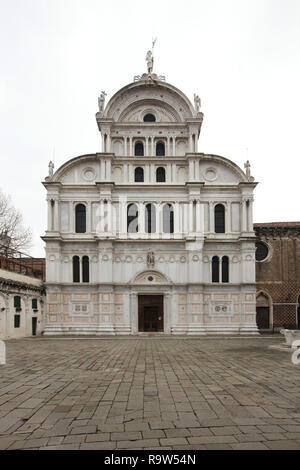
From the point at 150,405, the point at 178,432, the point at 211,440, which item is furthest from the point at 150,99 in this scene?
the point at 211,440

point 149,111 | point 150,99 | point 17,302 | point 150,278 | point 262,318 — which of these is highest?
point 150,99

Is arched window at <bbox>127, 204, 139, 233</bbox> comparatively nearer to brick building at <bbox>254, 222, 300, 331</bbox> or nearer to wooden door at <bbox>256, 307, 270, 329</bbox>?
brick building at <bbox>254, 222, 300, 331</bbox>

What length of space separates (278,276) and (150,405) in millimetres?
30019

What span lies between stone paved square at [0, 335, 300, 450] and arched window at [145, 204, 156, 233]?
1907cm

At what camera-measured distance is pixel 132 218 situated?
111 feet

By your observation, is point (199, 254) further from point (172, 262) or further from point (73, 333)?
point (73, 333)

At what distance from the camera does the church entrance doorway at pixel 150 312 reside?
3316 cm

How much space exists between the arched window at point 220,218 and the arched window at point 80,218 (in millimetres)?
10963

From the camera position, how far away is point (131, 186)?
33.8 meters

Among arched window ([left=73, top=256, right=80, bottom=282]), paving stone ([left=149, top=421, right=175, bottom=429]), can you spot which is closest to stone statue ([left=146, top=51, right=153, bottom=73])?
arched window ([left=73, top=256, right=80, bottom=282])

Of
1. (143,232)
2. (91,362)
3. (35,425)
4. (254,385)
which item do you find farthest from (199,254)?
(35,425)

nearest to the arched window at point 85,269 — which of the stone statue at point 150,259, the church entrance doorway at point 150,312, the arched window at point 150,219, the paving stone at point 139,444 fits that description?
the church entrance doorway at point 150,312

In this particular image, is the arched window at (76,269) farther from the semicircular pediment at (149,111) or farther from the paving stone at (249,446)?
the paving stone at (249,446)

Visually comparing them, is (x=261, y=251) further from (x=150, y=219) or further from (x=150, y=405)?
(x=150, y=405)
